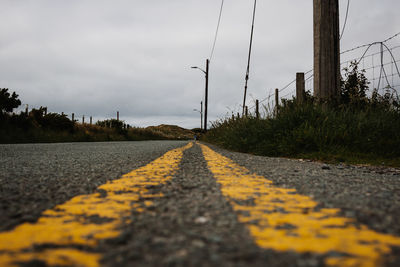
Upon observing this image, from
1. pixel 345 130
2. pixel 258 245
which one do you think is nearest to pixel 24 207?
pixel 258 245

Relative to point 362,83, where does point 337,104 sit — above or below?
below

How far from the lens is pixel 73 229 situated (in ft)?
3.18

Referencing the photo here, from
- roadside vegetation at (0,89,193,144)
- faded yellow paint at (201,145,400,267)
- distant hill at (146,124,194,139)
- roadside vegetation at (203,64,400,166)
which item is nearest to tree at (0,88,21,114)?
roadside vegetation at (0,89,193,144)

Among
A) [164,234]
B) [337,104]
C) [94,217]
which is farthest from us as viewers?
[337,104]

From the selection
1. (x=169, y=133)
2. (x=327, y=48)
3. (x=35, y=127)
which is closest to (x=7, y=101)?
(x=35, y=127)

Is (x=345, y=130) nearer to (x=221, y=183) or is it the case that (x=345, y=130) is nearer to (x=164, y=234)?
(x=221, y=183)

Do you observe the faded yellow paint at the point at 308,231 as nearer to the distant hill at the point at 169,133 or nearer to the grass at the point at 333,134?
the grass at the point at 333,134

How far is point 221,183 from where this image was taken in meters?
1.86

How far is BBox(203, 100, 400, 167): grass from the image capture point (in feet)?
13.2

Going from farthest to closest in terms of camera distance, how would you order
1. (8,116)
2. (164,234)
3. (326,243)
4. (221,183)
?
(8,116) < (221,183) < (164,234) < (326,243)

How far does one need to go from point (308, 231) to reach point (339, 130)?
386 cm

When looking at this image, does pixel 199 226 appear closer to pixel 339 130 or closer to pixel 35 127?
pixel 339 130

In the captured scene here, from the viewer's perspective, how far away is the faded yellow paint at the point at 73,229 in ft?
2.48

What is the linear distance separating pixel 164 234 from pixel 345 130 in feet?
13.7
